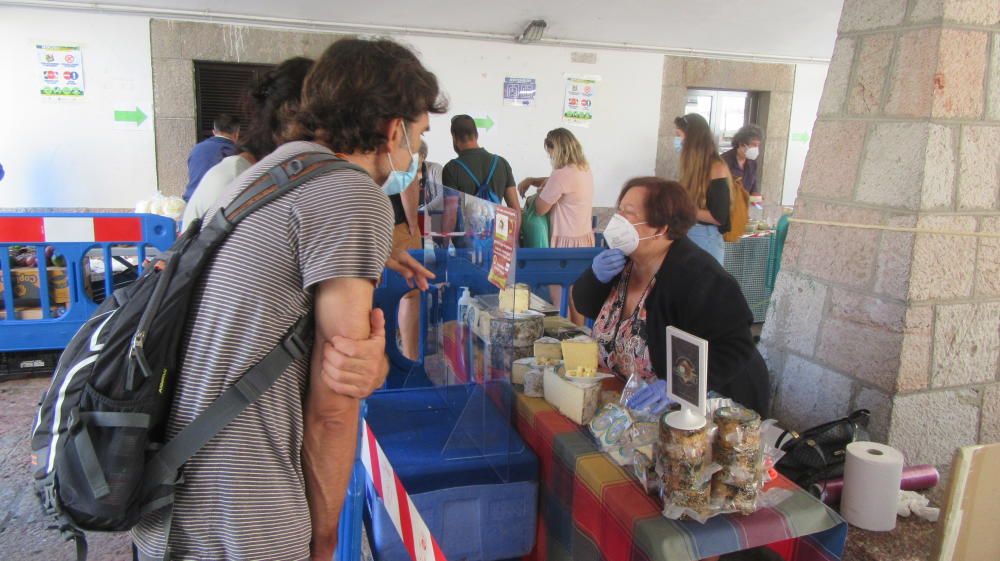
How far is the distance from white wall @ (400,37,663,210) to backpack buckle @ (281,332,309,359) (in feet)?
21.2

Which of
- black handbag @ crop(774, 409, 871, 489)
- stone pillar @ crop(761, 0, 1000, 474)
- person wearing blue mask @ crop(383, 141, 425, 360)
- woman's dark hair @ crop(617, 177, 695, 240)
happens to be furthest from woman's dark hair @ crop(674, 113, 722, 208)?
black handbag @ crop(774, 409, 871, 489)

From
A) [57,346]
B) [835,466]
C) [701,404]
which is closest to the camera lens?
[701,404]

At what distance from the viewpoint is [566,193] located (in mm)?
5242

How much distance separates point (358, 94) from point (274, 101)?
546mm

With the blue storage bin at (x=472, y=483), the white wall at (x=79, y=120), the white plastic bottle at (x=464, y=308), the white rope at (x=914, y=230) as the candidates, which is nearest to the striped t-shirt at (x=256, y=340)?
the blue storage bin at (x=472, y=483)

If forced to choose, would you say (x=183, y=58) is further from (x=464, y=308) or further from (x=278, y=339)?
(x=278, y=339)

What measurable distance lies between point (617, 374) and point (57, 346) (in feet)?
13.4

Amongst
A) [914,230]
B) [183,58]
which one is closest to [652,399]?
[914,230]

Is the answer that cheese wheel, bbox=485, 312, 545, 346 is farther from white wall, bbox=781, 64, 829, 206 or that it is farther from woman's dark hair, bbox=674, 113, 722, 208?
white wall, bbox=781, 64, 829, 206

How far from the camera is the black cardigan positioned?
220 centimetres

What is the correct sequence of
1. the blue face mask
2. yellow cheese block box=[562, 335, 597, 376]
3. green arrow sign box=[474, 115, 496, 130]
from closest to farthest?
the blue face mask → yellow cheese block box=[562, 335, 597, 376] → green arrow sign box=[474, 115, 496, 130]

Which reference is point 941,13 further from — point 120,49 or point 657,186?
point 120,49

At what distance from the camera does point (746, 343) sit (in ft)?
7.24

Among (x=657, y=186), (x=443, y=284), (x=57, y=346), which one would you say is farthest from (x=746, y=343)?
(x=57, y=346)
